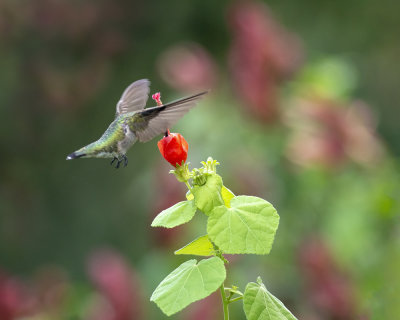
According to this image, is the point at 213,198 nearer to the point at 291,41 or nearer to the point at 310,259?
the point at 310,259

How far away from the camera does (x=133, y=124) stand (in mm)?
1315

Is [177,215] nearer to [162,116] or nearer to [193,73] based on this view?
[162,116]

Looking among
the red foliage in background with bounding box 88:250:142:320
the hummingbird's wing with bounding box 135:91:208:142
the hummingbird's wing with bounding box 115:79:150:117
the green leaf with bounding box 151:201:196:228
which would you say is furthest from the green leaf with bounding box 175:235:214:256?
the red foliage in background with bounding box 88:250:142:320

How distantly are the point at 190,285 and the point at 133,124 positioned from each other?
0.45 metres

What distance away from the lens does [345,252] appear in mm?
3123

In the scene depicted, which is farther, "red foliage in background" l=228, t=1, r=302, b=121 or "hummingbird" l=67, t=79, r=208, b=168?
"red foliage in background" l=228, t=1, r=302, b=121

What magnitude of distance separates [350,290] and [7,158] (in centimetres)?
327

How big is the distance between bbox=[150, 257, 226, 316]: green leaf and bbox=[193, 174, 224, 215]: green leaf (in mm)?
74

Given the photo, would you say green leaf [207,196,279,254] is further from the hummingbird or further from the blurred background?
the blurred background

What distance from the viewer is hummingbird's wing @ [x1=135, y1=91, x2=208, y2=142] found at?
115cm

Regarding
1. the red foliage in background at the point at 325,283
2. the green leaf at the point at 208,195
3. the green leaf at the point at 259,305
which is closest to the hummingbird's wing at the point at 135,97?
the green leaf at the point at 208,195

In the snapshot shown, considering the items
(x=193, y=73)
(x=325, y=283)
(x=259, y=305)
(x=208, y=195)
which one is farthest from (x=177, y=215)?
→ (x=193, y=73)

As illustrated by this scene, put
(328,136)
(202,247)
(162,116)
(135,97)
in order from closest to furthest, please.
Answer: (202,247) → (162,116) → (135,97) → (328,136)

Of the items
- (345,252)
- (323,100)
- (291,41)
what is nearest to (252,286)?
(345,252)
